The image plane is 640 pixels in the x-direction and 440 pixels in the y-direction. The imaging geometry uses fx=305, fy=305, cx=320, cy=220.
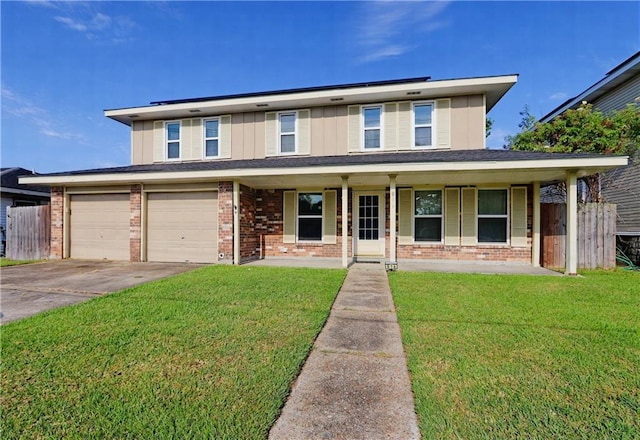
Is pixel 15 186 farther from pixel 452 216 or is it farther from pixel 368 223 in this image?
pixel 452 216

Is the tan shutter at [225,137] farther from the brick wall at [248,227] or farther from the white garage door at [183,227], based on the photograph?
the white garage door at [183,227]

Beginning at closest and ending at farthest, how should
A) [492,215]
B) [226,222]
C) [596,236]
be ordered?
[596,236], [226,222], [492,215]

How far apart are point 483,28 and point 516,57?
213 centimetres

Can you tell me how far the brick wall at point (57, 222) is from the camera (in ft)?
33.1

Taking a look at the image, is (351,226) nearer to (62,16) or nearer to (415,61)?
(415,61)

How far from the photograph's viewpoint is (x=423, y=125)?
9.71 m

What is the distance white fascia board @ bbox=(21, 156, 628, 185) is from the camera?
6875 millimetres

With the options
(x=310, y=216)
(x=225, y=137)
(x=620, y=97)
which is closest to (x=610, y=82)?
(x=620, y=97)

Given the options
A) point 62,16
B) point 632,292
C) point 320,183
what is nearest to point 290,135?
point 320,183

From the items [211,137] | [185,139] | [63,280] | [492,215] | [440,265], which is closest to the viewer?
[63,280]

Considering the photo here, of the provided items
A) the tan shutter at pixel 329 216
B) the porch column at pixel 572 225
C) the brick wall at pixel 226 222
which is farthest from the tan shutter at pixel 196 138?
A: the porch column at pixel 572 225

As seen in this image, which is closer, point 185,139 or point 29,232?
point 29,232

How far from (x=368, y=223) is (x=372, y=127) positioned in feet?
10.4

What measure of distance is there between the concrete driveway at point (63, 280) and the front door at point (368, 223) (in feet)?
16.4
